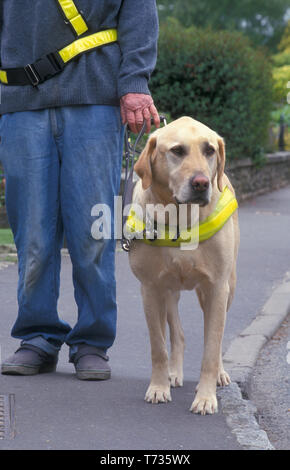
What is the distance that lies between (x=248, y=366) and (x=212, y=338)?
2.78 feet

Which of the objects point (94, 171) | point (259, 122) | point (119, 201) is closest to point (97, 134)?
point (94, 171)

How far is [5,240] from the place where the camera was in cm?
954

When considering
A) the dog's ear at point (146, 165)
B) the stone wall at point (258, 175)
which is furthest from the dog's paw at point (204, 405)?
the stone wall at point (258, 175)

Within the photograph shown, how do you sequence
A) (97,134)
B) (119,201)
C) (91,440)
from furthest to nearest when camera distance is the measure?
1. (119,201)
2. (97,134)
3. (91,440)

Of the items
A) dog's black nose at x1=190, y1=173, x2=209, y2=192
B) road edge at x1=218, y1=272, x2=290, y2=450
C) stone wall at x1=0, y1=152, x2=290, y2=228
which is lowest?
stone wall at x1=0, y1=152, x2=290, y2=228

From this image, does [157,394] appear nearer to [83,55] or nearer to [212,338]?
[212,338]

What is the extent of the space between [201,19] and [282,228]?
1291 inches

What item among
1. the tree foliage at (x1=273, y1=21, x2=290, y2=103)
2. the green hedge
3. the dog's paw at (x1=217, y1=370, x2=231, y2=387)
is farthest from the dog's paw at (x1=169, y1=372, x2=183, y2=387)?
the tree foliage at (x1=273, y1=21, x2=290, y2=103)

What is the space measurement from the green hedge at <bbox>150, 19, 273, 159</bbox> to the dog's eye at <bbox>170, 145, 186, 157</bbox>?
9855 millimetres

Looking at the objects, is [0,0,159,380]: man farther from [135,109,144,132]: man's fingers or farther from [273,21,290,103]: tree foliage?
[273,21,290,103]: tree foliage

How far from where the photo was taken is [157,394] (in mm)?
4059

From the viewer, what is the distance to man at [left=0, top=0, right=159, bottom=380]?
4230 mm

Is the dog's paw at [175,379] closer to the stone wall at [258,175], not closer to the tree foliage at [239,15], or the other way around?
the stone wall at [258,175]

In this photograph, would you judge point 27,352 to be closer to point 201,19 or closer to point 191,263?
point 191,263
